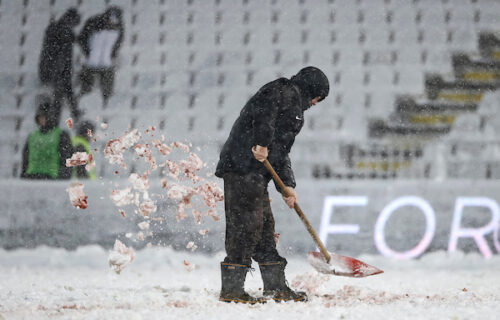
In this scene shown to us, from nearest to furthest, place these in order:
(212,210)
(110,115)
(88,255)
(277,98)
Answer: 1. (277,98)
2. (212,210)
3. (88,255)
4. (110,115)

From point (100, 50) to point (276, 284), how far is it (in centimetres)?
383

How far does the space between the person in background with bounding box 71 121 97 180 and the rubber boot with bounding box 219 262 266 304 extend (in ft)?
9.80

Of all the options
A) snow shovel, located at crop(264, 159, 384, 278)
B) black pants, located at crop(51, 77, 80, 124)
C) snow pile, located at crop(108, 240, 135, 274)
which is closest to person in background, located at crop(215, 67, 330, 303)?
snow shovel, located at crop(264, 159, 384, 278)

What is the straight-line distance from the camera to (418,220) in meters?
4.83

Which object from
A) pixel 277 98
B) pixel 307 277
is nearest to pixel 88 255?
pixel 307 277

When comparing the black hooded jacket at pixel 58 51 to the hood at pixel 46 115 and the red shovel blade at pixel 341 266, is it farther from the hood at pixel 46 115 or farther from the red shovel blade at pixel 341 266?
the red shovel blade at pixel 341 266

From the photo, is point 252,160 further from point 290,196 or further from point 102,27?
point 102,27

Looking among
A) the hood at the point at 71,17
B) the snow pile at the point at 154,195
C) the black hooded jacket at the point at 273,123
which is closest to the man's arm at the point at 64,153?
the snow pile at the point at 154,195

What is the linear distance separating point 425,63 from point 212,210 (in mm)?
3210

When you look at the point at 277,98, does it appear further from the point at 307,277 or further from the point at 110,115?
the point at 110,115

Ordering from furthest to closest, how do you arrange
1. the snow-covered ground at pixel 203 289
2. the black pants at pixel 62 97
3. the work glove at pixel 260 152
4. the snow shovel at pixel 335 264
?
the black pants at pixel 62 97 → the snow shovel at pixel 335 264 → the work glove at pixel 260 152 → the snow-covered ground at pixel 203 289

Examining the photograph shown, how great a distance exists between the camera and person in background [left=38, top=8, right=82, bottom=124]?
5664mm

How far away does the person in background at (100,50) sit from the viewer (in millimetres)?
5707

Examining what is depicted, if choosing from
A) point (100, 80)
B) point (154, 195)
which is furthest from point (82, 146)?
point (154, 195)
